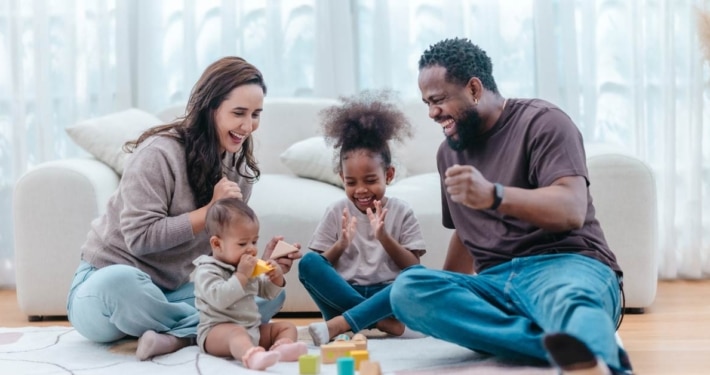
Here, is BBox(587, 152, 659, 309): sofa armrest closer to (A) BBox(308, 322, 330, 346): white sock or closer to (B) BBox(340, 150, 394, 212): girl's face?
(B) BBox(340, 150, 394, 212): girl's face

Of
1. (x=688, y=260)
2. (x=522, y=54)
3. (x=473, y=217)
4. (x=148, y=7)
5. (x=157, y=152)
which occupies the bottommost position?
(x=688, y=260)

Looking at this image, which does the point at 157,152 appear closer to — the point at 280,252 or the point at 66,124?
the point at 280,252

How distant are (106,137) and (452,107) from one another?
148 cm

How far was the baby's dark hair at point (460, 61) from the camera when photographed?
2393mm

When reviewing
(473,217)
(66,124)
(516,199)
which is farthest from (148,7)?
(516,199)

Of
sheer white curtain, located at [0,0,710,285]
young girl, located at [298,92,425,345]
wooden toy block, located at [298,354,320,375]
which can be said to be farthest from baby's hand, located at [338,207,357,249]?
sheer white curtain, located at [0,0,710,285]

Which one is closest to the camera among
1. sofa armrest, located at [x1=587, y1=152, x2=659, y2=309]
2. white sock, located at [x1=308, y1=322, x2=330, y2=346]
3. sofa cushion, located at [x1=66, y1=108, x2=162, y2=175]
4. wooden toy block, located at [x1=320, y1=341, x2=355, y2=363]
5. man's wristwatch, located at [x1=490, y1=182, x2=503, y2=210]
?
man's wristwatch, located at [x1=490, y1=182, x2=503, y2=210]

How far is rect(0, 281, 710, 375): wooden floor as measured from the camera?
7.74 ft

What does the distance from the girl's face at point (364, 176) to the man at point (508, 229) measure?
265 mm

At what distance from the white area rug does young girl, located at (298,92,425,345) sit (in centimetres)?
11

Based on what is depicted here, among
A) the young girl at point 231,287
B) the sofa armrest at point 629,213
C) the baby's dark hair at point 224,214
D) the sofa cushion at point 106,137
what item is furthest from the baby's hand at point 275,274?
the sofa armrest at point 629,213

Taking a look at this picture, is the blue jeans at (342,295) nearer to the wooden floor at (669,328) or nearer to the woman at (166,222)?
the woman at (166,222)

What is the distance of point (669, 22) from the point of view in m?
3.91

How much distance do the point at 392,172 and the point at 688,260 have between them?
5.75 ft
